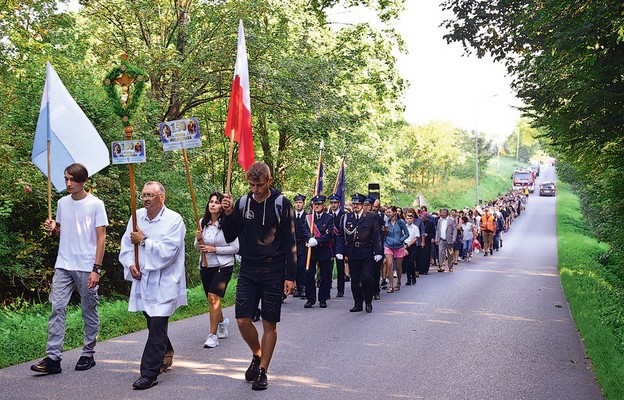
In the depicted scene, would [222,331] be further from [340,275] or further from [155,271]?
[340,275]

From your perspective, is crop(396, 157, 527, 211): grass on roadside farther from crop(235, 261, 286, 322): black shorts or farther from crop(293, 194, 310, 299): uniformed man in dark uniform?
crop(235, 261, 286, 322): black shorts

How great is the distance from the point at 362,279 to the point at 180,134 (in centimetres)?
555

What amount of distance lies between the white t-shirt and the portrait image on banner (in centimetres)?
97

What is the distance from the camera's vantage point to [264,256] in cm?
636

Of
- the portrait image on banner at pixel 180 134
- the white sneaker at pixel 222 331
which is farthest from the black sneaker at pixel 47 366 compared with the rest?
the white sneaker at pixel 222 331

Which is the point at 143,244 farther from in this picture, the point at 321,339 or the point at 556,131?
the point at 556,131

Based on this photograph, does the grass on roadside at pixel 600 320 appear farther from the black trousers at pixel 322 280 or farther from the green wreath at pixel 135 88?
the green wreath at pixel 135 88

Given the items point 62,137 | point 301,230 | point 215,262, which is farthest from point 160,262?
point 301,230

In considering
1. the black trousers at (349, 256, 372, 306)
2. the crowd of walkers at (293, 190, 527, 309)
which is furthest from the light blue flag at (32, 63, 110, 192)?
the black trousers at (349, 256, 372, 306)

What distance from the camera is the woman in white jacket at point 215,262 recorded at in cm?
802

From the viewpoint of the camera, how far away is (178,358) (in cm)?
747

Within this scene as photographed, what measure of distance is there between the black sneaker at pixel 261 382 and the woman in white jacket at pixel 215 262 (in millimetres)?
1822

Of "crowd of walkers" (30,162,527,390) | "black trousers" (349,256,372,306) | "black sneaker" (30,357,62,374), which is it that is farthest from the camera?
"black trousers" (349,256,372,306)

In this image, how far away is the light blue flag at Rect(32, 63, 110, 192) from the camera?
7.44 metres
